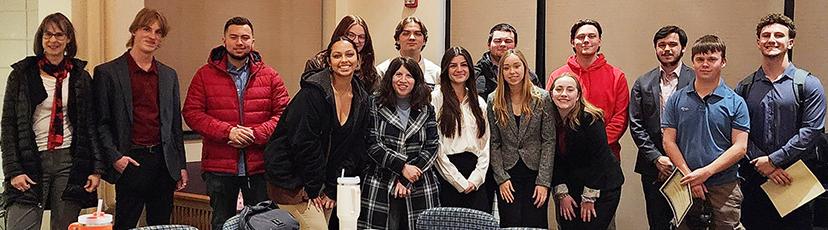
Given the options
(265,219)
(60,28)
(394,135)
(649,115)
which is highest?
(60,28)

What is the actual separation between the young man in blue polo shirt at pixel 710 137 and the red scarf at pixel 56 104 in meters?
2.95

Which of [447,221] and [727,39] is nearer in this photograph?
[447,221]

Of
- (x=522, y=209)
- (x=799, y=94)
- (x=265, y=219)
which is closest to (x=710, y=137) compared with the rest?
(x=799, y=94)

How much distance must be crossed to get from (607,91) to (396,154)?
49.4 inches

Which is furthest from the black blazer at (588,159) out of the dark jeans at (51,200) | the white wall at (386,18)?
the dark jeans at (51,200)

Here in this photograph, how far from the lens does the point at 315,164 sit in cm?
372

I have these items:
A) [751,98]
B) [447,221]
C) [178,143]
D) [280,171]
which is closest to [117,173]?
[178,143]

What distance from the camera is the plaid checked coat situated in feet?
13.0

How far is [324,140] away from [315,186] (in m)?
0.21

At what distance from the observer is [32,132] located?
3.91 meters

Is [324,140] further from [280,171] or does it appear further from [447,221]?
[447,221]

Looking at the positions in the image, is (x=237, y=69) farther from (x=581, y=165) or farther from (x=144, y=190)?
(x=581, y=165)

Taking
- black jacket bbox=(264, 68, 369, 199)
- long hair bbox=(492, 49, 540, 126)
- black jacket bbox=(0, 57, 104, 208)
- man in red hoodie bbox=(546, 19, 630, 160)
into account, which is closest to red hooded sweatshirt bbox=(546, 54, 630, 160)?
man in red hoodie bbox=(546, 19, 630, 160)

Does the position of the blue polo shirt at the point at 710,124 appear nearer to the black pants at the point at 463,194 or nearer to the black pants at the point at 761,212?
the black pants at the point at 761,212
